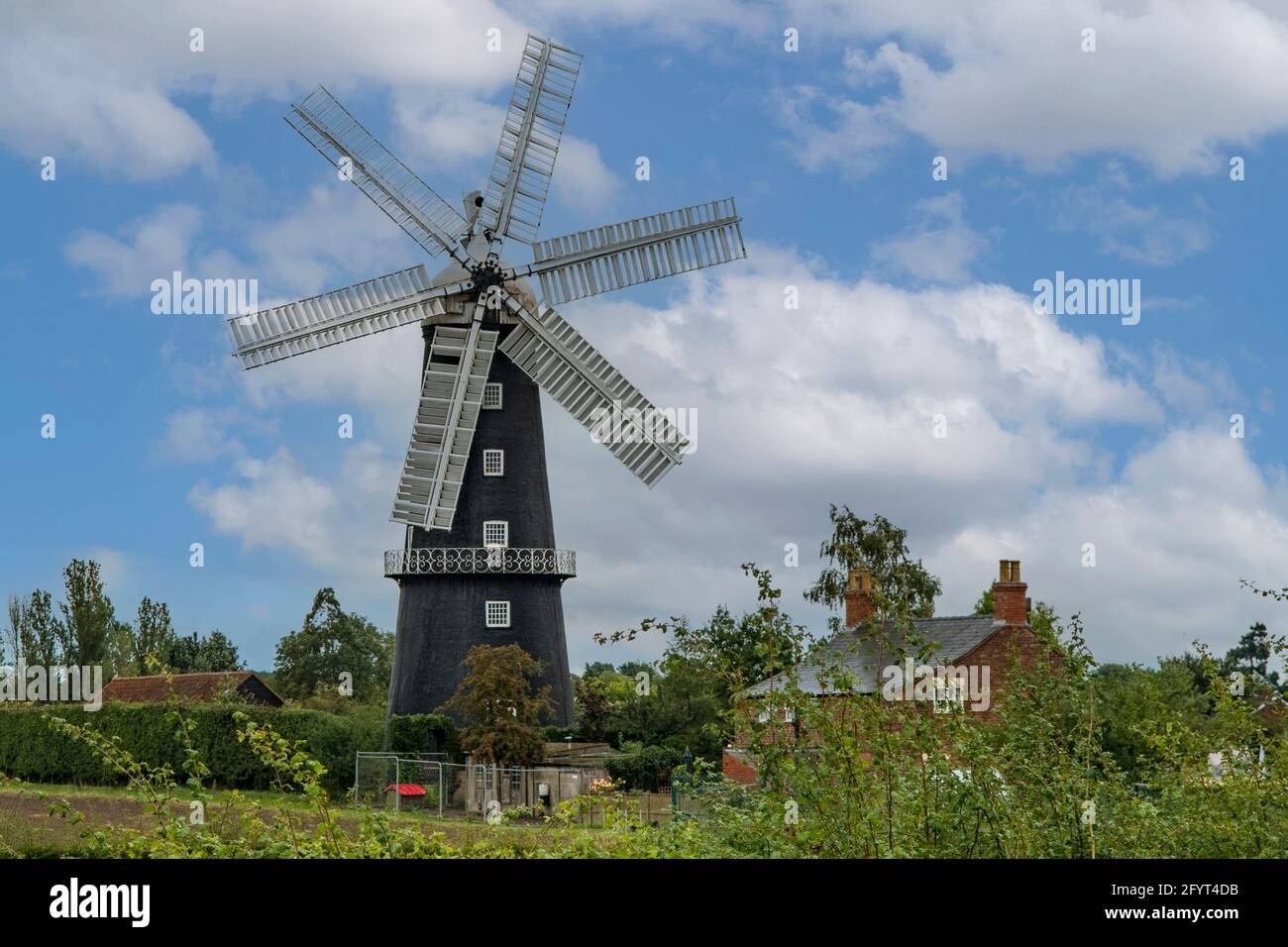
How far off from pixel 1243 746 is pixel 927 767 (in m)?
3.22

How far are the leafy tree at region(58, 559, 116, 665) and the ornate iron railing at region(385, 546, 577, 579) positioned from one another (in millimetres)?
24065

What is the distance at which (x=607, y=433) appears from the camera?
3766 centimetres

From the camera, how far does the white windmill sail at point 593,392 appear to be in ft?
121

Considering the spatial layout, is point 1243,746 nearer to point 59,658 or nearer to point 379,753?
Answer: point 379,753

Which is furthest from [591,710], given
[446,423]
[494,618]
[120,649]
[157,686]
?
[120,649]

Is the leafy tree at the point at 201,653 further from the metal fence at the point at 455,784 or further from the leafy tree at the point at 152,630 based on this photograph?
Result: the metal fence at the point at 455,784

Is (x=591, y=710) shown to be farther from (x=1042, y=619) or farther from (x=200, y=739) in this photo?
(x=1042, y=619)

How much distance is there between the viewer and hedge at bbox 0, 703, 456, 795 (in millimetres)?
34969

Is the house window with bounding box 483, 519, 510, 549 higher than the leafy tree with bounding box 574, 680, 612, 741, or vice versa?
the house window with bounding box 483, 519, 510, 549

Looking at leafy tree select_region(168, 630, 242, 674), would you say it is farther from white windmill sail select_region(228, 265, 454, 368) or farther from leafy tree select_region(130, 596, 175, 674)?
white windmill sail select_region(228, 265, 454, 368)

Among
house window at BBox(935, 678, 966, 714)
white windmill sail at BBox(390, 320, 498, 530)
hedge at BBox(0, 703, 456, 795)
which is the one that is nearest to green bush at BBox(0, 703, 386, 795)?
hedge at BBox(0, 703, 456, 795)

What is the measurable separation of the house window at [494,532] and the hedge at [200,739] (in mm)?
4729

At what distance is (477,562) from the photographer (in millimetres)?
37250
